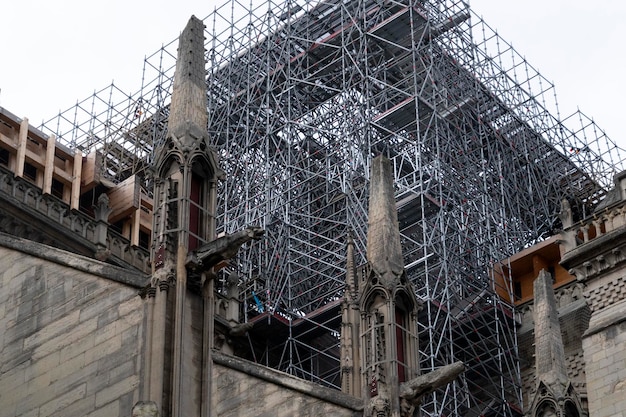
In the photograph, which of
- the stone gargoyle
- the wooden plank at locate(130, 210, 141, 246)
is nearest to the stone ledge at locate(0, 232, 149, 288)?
the stone gargoyle

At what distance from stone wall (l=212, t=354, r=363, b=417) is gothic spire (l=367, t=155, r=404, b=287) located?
1.78 metres

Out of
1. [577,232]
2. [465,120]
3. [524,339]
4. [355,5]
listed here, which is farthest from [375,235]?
[355,5]

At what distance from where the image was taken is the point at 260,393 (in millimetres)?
20172

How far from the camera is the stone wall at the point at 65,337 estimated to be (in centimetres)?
1645

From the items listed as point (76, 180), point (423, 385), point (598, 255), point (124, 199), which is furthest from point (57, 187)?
point (423, 385)

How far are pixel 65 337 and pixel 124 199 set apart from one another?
21748mm

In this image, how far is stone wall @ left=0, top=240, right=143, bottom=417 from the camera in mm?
16453

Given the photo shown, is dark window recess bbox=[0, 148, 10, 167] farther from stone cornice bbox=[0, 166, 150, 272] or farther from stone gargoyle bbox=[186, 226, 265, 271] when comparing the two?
stone gargoyle bbox=[186, 226, 265, 271]

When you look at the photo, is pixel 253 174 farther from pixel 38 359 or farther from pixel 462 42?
pixel 38 359

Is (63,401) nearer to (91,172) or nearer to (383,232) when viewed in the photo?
(383,232)

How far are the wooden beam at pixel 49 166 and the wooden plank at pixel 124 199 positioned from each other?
2335 mm

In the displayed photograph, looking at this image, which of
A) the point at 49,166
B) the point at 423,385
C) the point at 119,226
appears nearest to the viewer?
the point at 423,385

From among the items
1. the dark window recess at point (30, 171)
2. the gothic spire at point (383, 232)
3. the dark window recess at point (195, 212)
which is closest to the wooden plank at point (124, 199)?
the dark window recess at point (30, 171)

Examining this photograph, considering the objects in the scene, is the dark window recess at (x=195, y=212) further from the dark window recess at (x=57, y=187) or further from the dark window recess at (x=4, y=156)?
the dark window recess at (x=57, y=187)
